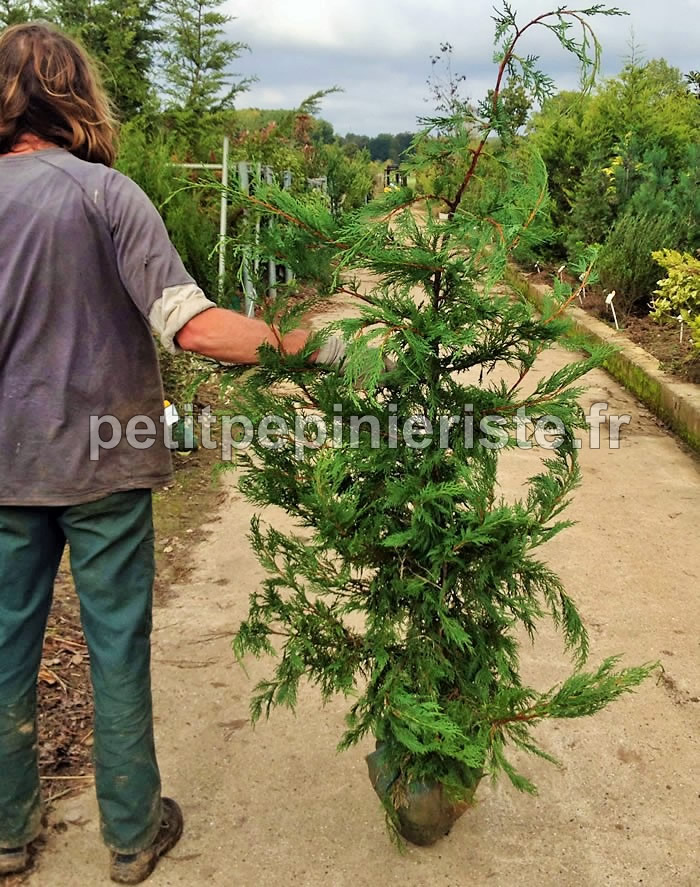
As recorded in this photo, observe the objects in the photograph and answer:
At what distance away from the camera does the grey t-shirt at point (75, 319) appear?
217 centimetres

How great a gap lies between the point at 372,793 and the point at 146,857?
0.78 meters

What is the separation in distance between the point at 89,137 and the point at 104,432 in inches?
30.5

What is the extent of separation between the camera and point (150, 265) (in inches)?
84.3

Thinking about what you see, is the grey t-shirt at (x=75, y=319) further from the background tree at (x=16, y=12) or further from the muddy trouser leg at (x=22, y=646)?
the background tree at (x=16, y=12)

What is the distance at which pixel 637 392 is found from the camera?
8.13 m

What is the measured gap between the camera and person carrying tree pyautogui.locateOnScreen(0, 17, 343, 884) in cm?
217

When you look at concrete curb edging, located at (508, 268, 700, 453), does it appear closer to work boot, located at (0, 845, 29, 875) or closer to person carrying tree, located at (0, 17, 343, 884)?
person carrying tree, located at (0, 17, 343, 884)

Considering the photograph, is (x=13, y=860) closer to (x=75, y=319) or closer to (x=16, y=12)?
(x=75, y=319)

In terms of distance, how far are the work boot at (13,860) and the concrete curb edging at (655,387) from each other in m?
4.49

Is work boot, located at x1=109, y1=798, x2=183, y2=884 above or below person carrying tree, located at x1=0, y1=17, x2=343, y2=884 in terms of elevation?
below

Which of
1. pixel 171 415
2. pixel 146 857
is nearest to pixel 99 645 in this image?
pixel 146 857

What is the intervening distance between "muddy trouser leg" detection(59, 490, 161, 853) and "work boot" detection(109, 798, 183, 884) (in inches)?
1.3

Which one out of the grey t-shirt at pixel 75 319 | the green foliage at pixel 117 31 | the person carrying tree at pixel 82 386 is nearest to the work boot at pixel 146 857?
the person carrying tree at pixel 82 386

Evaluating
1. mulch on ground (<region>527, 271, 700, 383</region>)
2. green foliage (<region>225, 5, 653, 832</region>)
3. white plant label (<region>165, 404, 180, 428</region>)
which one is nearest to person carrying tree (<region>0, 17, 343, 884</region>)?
green foliage (<region>225, 5, 653, 832</region>)
